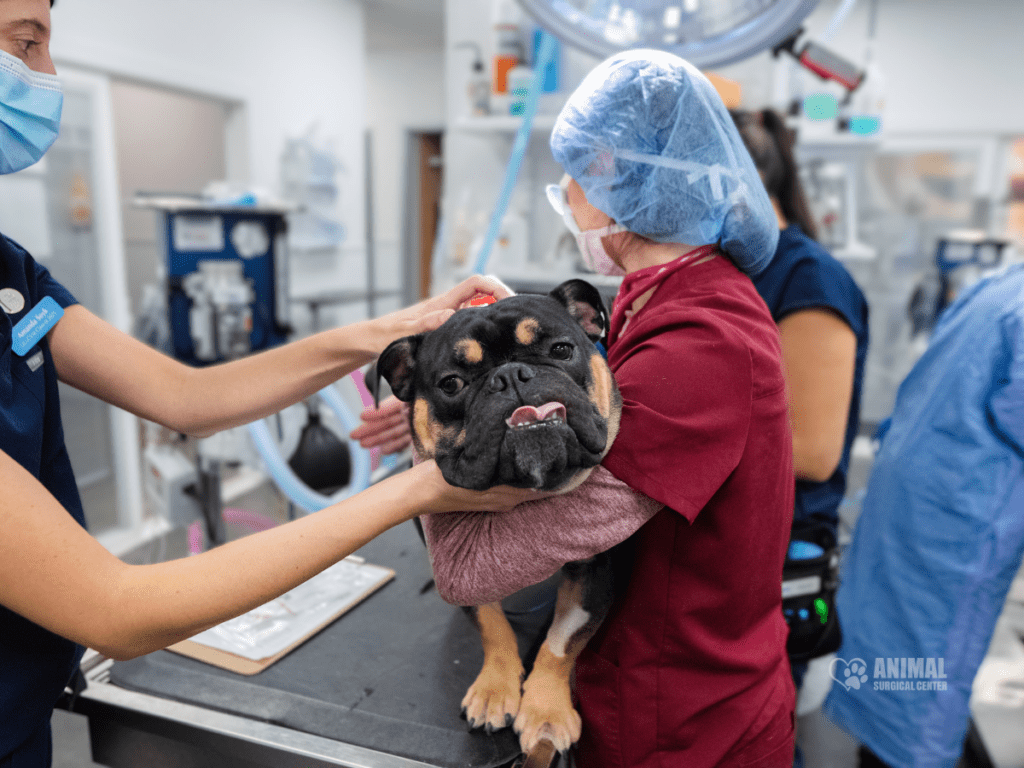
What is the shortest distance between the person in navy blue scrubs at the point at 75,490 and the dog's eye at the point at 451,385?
10 cm

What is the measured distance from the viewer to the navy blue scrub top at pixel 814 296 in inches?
53.0

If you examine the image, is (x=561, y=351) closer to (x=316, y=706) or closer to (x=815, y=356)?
(x=316, y=706)

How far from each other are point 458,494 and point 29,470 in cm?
51

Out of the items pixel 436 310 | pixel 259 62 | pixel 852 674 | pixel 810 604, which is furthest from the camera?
pixel 259 62

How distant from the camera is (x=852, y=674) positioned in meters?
1.84

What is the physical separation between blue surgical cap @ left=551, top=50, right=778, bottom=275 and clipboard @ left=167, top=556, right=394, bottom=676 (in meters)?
0.78

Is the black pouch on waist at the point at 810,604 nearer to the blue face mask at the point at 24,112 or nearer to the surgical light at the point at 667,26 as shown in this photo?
the surgical light at the point at 667,26

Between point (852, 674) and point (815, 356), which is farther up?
point (815, 356)

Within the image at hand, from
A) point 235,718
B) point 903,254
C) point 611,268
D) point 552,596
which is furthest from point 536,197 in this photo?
point 903,254

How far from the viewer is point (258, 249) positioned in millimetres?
3555

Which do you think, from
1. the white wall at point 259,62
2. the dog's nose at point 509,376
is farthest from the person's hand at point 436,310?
the white wall at point 259,62

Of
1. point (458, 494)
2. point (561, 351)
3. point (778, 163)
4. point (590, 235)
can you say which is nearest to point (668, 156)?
point (590, 235)

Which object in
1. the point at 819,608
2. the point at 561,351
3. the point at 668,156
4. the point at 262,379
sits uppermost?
the point at 668,156

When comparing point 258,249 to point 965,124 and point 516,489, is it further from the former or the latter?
point 965,124
